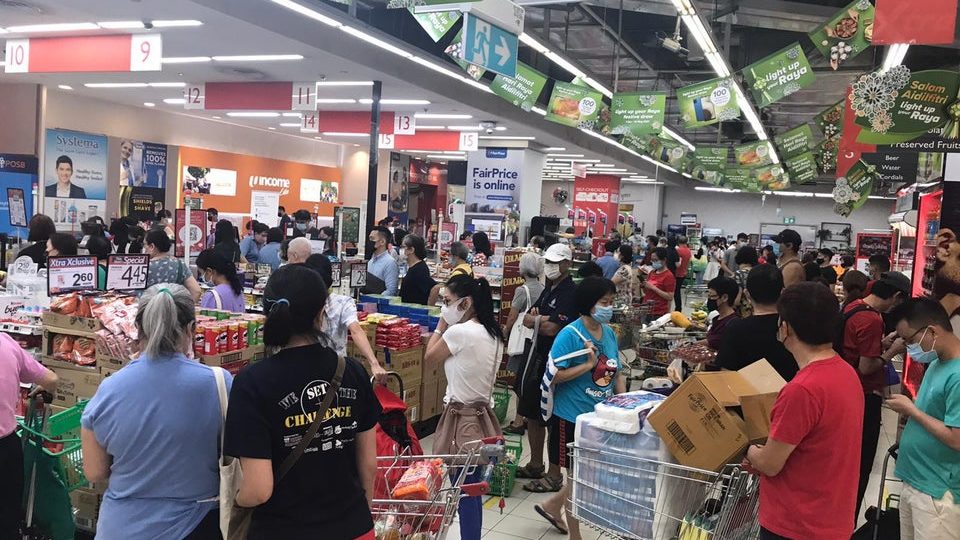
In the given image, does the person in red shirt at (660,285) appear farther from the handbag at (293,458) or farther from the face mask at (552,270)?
the handbag at (293,458)

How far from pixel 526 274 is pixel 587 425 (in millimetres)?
3923

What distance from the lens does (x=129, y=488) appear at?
2352 mm

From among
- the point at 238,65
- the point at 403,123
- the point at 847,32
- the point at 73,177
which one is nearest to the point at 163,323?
the point at 847,32

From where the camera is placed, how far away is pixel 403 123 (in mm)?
13664

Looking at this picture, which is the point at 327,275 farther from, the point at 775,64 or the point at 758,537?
the point at 775,64

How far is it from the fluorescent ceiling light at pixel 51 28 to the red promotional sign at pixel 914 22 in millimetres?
8242

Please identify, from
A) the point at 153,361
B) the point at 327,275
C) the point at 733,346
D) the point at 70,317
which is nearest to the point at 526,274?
the point at 327,275

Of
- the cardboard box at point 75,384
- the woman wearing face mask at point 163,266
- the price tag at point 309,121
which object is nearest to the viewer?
A: the cardboard box at point 75,384

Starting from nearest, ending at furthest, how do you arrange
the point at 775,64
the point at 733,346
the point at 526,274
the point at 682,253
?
the point at 733,346 → the point at 526,274 → the point at 775,64 → the point at 682,253

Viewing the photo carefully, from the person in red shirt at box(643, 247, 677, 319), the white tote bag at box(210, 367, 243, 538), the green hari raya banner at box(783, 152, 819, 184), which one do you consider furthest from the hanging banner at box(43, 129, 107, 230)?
Result: the green hari raya banner at box(783, 152, 819, 184)

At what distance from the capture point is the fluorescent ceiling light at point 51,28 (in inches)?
337

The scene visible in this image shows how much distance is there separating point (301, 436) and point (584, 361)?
2.29m

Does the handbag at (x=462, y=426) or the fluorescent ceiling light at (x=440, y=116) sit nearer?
the handbag at (x=462, y=426)

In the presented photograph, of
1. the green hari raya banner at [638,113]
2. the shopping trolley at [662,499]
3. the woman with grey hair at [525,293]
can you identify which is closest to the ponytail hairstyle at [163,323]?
the shopping trolley at [662,499]
